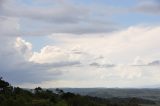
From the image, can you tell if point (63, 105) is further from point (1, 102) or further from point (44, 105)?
point (1, 102)

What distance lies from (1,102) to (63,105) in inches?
1283

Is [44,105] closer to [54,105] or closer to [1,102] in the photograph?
[54,105]

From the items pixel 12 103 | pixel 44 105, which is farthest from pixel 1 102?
pixel 44 105

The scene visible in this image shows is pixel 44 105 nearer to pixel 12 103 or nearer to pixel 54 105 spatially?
pixel 54 105

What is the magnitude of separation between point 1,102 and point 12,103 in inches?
262

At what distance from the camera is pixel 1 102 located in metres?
183

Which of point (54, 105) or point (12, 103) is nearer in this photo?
point (12, 103)

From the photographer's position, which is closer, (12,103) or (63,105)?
(12,103)

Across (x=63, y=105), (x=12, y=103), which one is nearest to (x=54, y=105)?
(x=63, y=105)

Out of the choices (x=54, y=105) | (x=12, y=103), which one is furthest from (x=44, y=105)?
(x=12, y=103)

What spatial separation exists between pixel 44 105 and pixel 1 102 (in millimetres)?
21269

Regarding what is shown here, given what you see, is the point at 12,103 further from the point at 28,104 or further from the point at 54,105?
the point at 54,105

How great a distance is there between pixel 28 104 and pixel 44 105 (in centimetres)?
842

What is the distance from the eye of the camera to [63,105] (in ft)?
654
